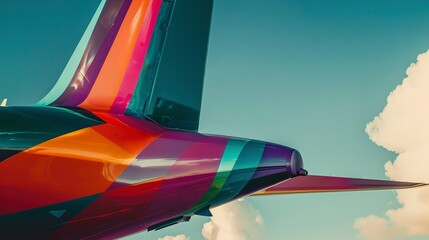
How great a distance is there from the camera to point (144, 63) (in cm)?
715

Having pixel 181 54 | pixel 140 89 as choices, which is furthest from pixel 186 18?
pixel 140 89

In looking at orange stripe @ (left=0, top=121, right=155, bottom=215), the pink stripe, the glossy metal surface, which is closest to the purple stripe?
the pink stripe

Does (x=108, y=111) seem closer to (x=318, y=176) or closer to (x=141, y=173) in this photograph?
(x=141, y=173)

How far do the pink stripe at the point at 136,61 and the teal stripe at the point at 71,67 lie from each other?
1052 mm

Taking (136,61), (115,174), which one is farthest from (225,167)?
(136,61)

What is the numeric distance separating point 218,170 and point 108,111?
7.14 feet

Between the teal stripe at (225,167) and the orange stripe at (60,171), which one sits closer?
the orange stripe at (60,171)

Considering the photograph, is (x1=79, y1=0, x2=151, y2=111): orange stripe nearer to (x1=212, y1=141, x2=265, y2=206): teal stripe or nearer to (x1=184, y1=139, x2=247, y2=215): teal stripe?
(x1=184, y1=139, x2=247, y2=215): teal stripe

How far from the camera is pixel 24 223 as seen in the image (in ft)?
15.4

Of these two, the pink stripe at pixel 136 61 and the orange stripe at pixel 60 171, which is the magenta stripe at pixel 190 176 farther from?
the pink stripe at pixel 136 61

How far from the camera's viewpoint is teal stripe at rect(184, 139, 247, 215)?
17.7 ft

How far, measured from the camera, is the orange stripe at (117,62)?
7094 mm

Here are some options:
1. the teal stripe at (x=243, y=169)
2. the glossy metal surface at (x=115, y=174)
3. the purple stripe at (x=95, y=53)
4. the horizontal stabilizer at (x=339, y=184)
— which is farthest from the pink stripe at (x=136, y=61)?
the horizontal stabilizer at (x=339, y=184)

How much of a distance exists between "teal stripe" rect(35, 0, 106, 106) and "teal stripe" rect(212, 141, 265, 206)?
368 centimetres
